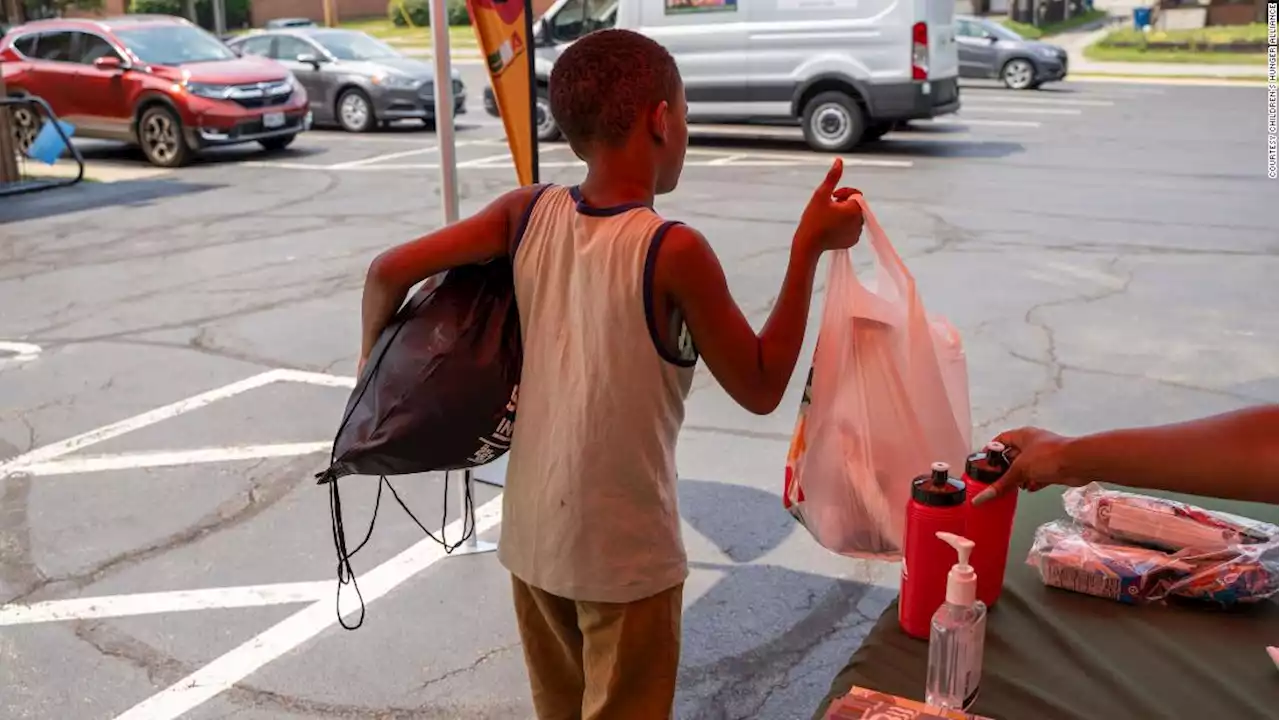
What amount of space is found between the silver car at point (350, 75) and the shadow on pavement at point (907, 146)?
4088 millimetres

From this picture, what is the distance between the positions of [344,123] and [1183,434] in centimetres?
1627

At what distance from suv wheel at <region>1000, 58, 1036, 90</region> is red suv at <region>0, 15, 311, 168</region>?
13378 mm

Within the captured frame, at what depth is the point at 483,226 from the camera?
81.4 inches

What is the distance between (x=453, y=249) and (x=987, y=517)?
107cm

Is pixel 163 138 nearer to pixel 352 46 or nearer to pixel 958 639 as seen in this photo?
pixel 352 46

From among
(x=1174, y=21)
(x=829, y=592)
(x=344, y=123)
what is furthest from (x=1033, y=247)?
(x=1174, y=21)

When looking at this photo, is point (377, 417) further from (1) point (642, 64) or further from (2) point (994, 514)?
(2) point (994, 514)

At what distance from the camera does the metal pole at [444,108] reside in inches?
151

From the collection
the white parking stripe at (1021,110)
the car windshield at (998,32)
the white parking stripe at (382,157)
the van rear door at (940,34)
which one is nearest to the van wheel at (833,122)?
the van rear door at (940,34)

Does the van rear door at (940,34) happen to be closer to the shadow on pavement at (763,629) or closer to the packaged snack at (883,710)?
the shadow on pavement at (763,629)

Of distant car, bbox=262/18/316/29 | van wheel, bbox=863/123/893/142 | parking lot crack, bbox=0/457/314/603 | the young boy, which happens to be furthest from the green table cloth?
distant car, bbox=262/18/316/29

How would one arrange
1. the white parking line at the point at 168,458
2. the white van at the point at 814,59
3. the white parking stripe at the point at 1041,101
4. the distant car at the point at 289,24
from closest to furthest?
1. the white parking line at the point at 168,458
2. the white van at the point at 814,59
3. the white parking stripe at the point at 1041,101
4. the distant car at the point at 289,24

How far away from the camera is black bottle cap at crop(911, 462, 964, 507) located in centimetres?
198

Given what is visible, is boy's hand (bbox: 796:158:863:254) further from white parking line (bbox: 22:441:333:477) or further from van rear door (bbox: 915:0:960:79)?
van rear door (bbox: 915:0:960:79)
